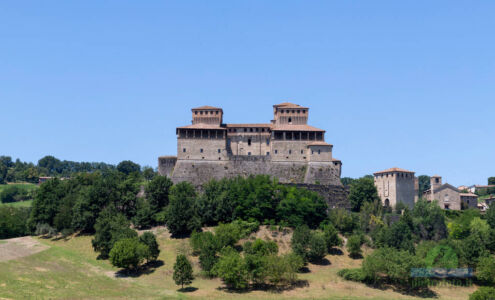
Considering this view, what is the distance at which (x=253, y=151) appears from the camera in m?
88.4

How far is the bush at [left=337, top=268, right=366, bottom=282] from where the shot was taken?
5649cm

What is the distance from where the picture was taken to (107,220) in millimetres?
64000

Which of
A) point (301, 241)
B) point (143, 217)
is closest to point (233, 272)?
point (301, 241)

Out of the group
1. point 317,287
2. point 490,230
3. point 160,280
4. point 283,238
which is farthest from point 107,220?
point 490,230

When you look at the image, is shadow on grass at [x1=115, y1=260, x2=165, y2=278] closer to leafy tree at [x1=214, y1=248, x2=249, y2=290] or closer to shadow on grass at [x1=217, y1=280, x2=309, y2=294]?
leafy tree at [x1=214, y1=248, x2=249, y2=290]

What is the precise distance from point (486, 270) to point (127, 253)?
1713 inches

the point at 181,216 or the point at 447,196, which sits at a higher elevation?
the point at 447,196

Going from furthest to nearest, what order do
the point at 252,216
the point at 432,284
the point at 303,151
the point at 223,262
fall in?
the point at 303,151
the point at 252,216
the point at 432,284
the point at 223,262

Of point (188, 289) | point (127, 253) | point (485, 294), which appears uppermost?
point (127, 253)

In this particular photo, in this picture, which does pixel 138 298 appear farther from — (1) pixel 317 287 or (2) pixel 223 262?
(1) pixel 317 287

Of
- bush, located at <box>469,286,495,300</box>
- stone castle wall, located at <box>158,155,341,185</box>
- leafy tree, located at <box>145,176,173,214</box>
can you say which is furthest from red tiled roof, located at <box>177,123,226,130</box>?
bush, located at <box>469,286,495,300</box>

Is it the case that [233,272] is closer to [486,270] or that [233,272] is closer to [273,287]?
[273,287]

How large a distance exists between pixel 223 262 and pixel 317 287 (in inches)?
453

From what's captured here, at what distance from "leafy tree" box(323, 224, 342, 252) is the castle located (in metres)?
16.7
